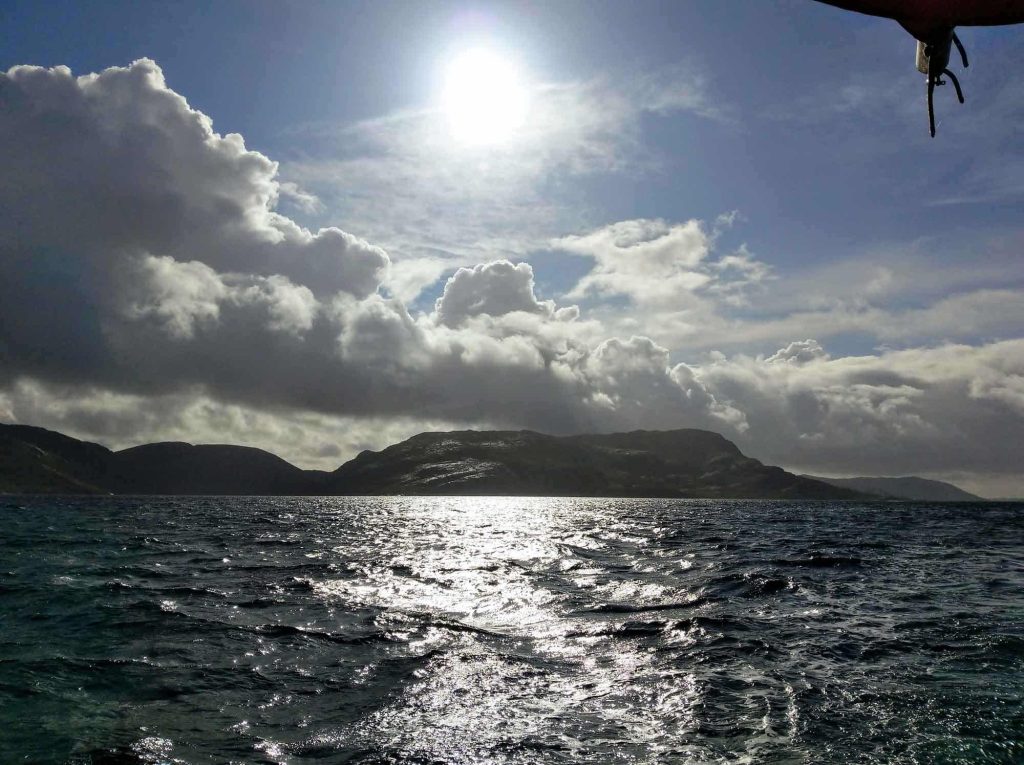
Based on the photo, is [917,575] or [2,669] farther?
[917,575]

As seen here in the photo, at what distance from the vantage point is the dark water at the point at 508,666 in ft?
38.8

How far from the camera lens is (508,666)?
1658cm

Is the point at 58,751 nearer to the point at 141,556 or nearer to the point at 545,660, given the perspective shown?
the point at 545,660

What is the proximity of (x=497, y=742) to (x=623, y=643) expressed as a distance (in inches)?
306

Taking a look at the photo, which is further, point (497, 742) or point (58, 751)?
point (497, 742)

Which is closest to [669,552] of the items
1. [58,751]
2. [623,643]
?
[623,643]

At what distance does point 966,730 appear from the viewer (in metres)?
12.4

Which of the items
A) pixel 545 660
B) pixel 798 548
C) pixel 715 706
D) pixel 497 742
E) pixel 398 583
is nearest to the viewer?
pixel 497 742

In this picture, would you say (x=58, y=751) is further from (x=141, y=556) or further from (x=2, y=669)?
(x=141, y=556)

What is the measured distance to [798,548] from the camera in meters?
48.1

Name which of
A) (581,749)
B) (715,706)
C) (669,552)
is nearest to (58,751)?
(581,749)

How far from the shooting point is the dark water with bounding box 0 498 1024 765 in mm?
11836

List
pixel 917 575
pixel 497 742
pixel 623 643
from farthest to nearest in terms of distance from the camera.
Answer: pixel 917 575
pixel 623 643
pixel 497 742

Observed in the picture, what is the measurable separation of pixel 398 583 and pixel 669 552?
2098 cm
